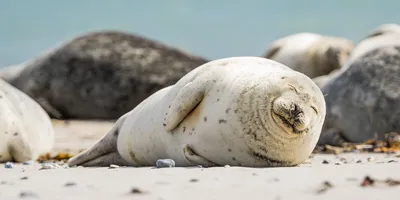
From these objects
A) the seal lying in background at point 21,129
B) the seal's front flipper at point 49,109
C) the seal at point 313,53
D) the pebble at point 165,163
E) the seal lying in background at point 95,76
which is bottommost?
the seal's front flipper at point 49,109

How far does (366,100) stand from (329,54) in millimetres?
6347

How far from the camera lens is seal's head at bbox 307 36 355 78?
14961 mm

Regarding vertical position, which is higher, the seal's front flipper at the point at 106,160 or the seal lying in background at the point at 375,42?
the seal lying in background at the point at 375,42

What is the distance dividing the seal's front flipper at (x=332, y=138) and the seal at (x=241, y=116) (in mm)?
4060

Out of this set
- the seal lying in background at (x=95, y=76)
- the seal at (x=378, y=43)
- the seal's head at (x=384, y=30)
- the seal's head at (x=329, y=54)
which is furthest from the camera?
the seal's head at (x=329, y=54)

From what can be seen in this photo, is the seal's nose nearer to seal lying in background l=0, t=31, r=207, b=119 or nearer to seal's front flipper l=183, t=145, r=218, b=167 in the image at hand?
seal's front flipper l=183, t=145, r=218, b=167

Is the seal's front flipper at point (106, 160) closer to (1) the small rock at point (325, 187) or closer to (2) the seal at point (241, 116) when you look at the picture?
(2) the seal at point (241, 116)

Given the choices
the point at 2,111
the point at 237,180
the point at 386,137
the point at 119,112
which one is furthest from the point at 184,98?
the point at 119,112

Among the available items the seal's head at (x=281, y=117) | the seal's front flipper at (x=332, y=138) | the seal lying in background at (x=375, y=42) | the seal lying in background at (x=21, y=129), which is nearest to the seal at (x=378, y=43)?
the seal lying in background at (x=375, y=42)

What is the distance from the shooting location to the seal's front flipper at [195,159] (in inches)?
185

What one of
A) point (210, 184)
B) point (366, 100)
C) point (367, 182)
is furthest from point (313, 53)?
point (367, 182)

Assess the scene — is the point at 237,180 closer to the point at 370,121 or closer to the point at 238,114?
the point at 238,114

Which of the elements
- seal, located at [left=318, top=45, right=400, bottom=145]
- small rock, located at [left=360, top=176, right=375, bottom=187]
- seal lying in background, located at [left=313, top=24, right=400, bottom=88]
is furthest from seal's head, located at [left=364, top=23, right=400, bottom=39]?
small rock, located at [left=360, top=176, right=375, bottom=187]

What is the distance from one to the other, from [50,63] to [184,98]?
1050 cm
